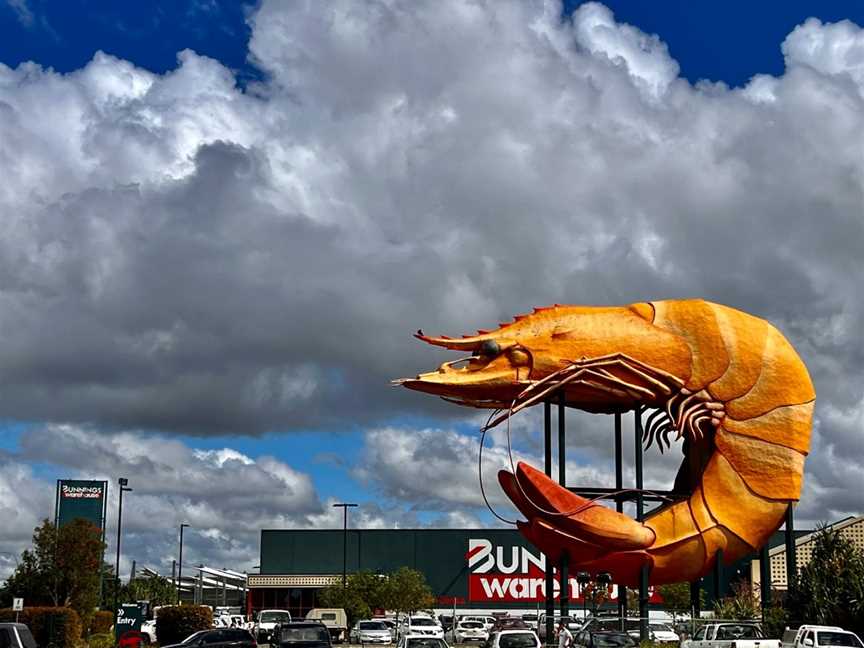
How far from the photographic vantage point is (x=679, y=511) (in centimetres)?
3819

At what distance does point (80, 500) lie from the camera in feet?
413

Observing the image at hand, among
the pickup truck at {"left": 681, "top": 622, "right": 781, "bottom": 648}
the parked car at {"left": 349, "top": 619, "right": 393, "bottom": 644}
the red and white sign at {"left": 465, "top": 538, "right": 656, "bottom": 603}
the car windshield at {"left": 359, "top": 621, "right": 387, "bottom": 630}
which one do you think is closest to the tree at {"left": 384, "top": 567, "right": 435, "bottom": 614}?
the red and white sign at {"left": 465, "top": 538, "right": 656, "bottom": 603}

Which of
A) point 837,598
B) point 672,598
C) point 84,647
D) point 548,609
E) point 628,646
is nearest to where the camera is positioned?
point 628,646

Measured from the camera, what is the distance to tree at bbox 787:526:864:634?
118 feet

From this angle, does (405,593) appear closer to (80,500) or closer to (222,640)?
(222,640)

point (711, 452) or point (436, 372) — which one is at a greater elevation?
point (436, 372)

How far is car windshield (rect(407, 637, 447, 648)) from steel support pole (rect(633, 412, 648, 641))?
8.62m

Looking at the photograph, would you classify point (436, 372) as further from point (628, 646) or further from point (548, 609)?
point (628, 646)

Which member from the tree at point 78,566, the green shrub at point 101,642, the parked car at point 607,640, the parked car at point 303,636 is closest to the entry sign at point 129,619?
the green shrub at point 101,642

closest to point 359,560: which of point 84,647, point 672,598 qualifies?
point 672,598

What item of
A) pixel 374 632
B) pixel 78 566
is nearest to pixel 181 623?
pixel 374 632

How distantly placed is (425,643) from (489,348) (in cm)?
1204

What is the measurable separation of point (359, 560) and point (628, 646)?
62149mm

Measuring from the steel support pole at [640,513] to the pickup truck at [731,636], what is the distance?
244cm
